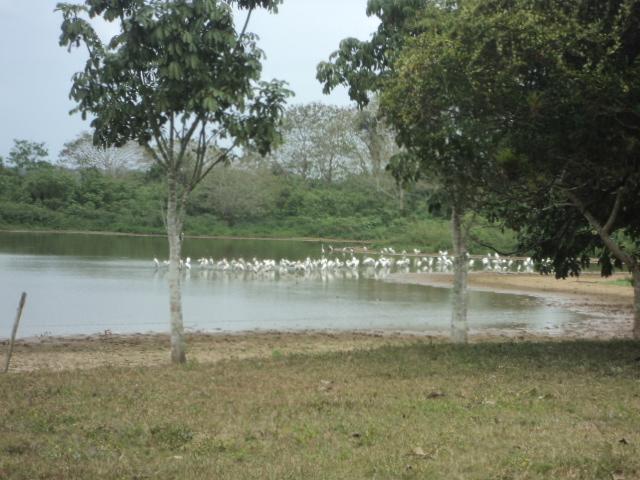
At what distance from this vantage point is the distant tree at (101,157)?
8556 cm

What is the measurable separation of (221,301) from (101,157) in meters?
63.4

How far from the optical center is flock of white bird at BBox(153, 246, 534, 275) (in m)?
39.9

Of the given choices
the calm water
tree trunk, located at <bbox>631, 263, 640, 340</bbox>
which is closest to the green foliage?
the calm water

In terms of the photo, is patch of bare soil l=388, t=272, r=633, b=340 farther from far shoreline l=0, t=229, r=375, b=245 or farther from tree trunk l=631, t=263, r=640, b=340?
far shoreline l=0, t=229, r=375, b=245

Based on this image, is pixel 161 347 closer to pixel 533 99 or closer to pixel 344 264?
pixel 533 99

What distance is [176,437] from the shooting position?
7273 mm

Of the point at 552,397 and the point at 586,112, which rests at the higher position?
the point at 586,112

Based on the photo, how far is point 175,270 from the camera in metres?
13.7

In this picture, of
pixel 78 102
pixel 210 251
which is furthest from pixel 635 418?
pixel 210 251

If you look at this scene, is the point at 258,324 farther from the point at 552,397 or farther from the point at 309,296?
the point at 552,397

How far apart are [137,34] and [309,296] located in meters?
18.0

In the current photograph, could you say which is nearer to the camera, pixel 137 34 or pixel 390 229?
pixel 137 34

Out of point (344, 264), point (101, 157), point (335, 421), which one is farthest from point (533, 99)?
point (101, 157)

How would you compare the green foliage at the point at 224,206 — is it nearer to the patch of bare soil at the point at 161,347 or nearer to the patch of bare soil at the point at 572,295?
the patch of bare soil at the point at 572,295
